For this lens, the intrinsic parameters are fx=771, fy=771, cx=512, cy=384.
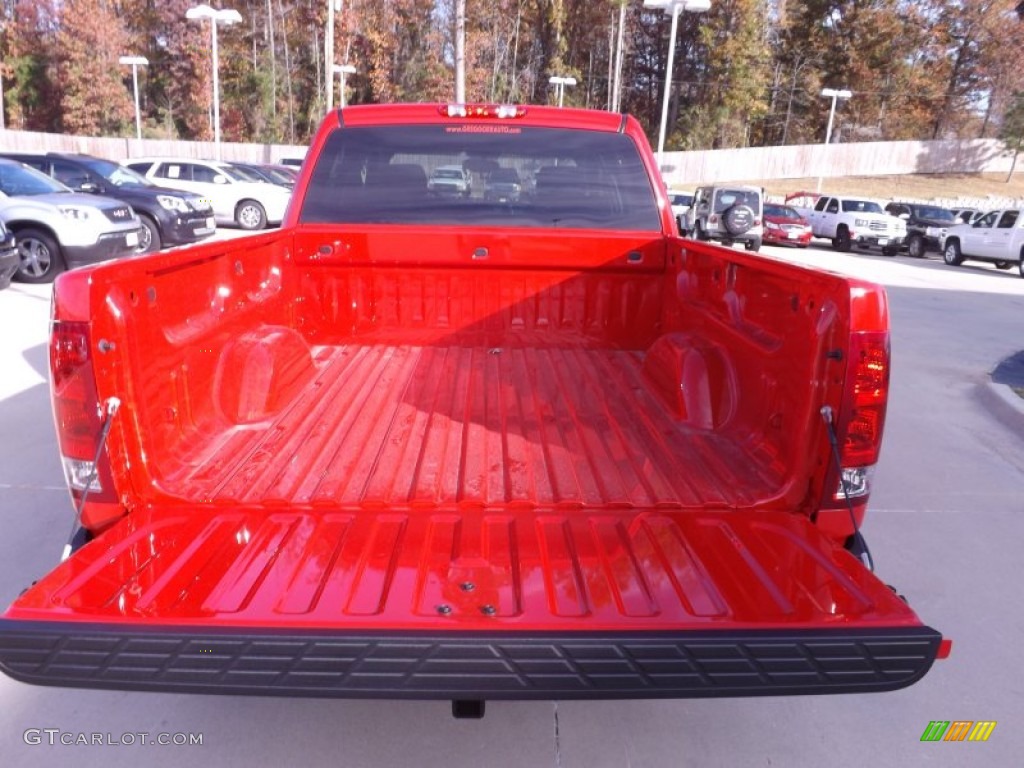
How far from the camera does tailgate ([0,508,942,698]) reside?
1816 millimetres

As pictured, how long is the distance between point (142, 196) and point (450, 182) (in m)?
12.6

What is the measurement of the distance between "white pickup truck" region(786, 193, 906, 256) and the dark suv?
752 inches

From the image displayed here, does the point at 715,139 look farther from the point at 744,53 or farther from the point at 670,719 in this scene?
the point at 670,719

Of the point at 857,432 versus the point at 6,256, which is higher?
the point at 857,432

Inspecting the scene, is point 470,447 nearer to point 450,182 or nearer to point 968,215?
point 450,182

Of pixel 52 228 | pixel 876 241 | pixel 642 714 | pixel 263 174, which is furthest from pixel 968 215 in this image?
pixel 642 714

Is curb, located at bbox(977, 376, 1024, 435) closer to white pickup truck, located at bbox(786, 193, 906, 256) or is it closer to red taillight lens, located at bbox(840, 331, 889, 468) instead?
red taillight lens, located at bbox(840, 331, 889, 468)

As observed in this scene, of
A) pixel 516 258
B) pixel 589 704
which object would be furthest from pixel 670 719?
pixel 516 258

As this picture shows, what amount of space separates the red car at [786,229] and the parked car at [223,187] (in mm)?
14760

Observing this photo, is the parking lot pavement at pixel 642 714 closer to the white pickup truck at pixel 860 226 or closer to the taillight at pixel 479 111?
the taillight at pixel 479 111

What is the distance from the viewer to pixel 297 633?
1820 mm

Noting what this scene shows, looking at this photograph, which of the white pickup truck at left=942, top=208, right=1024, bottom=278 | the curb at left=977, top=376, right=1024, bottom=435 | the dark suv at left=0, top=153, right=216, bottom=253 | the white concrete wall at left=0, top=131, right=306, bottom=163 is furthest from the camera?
the white concrete wall at left=0, top=131, right=306, bottom=163

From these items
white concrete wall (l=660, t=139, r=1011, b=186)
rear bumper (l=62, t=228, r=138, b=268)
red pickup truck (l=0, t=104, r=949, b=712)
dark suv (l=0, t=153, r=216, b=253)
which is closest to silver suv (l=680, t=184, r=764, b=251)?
dark suv (l=0, t=153, r=216, b=253)

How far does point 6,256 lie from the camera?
10039 millimetres
